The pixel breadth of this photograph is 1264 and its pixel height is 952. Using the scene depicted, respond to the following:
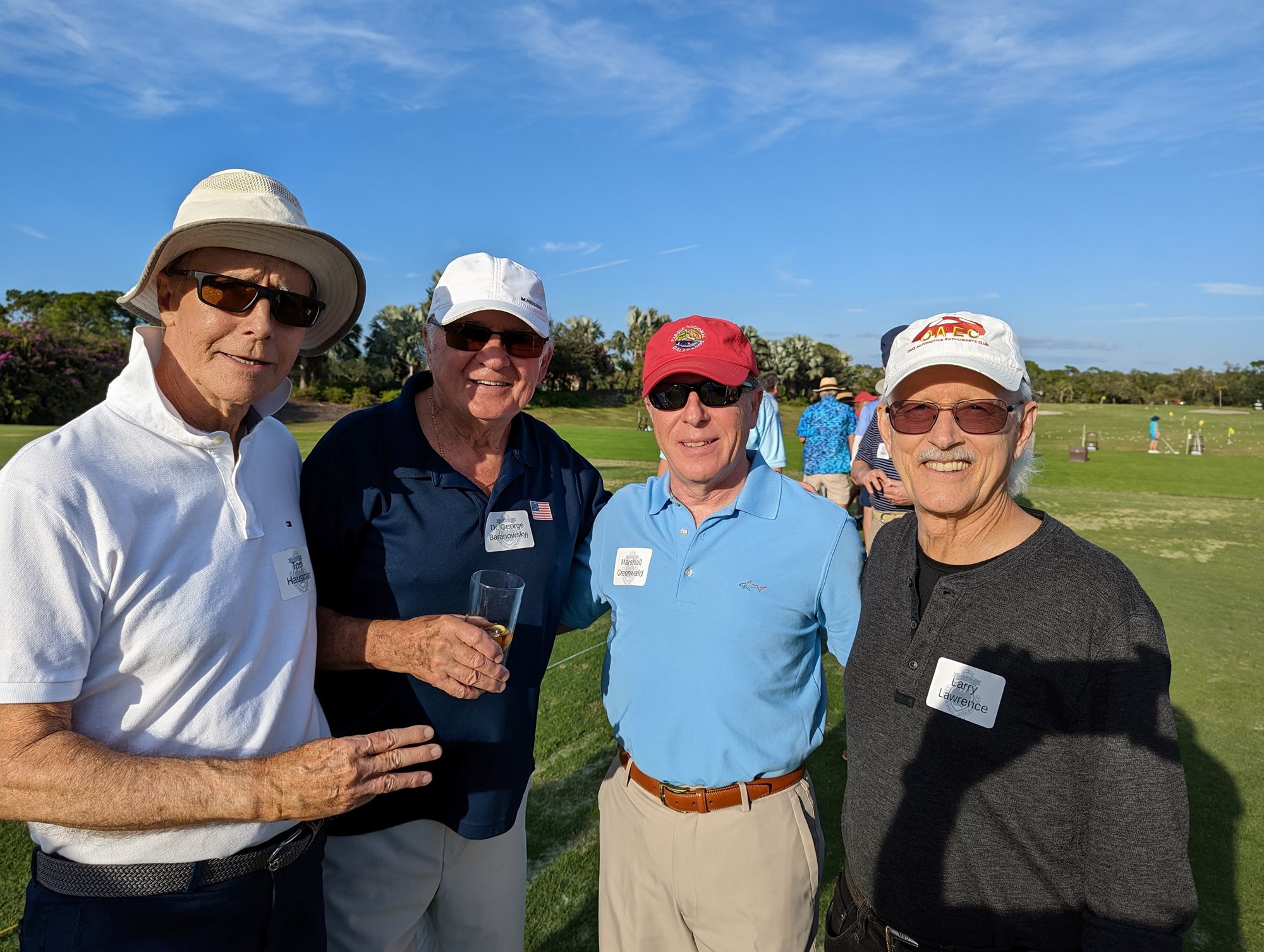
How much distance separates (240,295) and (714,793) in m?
2.19

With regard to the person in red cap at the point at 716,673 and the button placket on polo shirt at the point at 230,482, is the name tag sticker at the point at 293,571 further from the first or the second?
the person in red cap at the point at 716,673

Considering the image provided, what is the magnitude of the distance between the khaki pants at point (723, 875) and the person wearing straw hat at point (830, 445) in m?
9.05

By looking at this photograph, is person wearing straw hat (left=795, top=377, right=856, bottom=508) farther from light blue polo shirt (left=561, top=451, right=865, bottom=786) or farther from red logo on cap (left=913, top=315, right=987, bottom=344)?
red logo on cap (left=913, top=315, right=987, bottom=344)

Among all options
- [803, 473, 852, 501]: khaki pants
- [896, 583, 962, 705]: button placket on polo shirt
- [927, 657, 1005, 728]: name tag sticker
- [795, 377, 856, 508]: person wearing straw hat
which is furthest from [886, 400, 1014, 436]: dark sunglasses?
[803, 473, 852, 501]: khaki pants

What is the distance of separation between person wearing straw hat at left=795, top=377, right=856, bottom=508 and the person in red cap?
8822mm

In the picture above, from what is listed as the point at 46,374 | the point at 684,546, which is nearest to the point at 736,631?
the point at 684,546

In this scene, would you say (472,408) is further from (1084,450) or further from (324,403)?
(324,403)

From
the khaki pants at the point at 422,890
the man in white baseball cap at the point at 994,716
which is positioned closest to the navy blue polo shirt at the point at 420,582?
the khaki pants at the point at 422,890

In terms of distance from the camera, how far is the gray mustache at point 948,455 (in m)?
2.11

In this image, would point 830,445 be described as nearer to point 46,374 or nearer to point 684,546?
point 684,546

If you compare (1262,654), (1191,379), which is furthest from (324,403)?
(1191,379)

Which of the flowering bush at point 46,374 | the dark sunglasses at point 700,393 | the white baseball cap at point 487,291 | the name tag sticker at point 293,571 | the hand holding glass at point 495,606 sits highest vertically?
the flowering bush at point 46,374

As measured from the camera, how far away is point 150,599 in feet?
5.99

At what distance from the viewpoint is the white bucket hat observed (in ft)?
6.93
